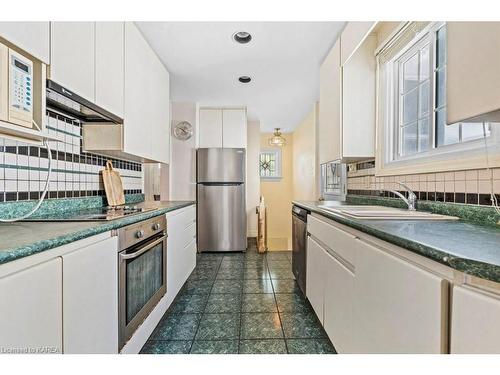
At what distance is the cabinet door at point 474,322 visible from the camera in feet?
1.93

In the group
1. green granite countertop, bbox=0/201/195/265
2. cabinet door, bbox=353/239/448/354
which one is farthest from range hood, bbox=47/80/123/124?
cabinet door, bbox=353/239/448/354

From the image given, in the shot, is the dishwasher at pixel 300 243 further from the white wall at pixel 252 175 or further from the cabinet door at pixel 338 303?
the white wall at pixel 252 175

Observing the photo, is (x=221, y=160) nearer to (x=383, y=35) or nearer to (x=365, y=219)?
(x=383, y=35)

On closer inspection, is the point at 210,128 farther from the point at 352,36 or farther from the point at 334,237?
the point at 334,237

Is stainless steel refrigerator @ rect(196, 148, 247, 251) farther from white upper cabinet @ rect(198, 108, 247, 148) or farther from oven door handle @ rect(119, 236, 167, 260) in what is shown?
oven door handle @ rect(119, 236, 167, 260)

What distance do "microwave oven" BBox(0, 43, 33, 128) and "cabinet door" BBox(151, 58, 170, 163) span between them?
1433mm

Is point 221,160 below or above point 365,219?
above

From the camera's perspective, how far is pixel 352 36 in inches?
82.7

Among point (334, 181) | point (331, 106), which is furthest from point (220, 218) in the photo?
point (331, 106)

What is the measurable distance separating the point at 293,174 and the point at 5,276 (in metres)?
6.38

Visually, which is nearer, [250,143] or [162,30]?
[162,30]

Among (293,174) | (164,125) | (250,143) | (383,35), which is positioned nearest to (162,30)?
(164,125)

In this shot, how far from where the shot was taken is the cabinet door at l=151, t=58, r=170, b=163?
106 inches
